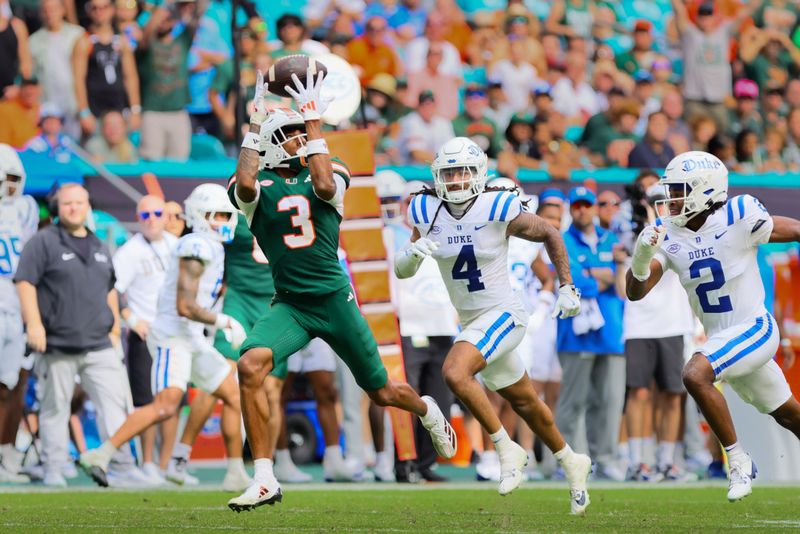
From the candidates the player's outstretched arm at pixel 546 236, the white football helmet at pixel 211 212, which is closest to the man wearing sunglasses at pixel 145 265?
the white football helmet at pixel 211 212

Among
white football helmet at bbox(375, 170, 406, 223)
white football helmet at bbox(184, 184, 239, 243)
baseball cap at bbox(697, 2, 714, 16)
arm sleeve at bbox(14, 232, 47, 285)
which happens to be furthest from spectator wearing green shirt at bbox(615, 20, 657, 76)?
arm sleeve at bbox(14, 232, 47, 285)

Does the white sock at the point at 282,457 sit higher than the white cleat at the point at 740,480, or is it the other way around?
the white cleat at the point at 740,480

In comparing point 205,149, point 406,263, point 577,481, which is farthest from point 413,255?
point 205,149

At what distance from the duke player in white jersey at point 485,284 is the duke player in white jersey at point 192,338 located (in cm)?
182

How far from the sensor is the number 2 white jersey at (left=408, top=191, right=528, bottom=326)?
7891mm

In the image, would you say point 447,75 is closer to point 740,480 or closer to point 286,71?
point 286,71

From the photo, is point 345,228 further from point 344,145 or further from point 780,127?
point 780,127

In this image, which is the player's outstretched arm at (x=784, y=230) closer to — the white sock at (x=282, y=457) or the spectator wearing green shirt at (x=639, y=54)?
the white sock at (x=282, y=457)

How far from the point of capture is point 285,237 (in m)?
7.34

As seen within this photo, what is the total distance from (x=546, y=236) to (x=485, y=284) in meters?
0.46

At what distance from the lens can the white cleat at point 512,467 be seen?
757cm

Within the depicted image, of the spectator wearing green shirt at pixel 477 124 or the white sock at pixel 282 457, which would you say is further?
the spectator wearing green shirt at pixel 477 124

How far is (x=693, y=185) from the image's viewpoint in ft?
24.9

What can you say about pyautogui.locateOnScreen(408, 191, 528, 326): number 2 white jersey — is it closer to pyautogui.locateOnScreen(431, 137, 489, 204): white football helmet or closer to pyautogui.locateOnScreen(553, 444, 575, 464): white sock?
pyautogui.locateOnScreen(431, 137, 489, 204): white football helmet
